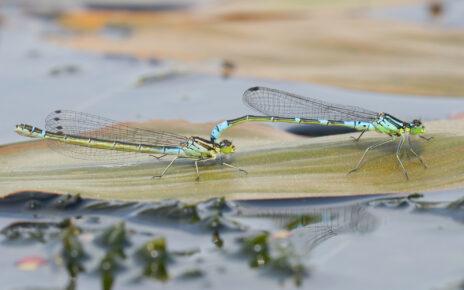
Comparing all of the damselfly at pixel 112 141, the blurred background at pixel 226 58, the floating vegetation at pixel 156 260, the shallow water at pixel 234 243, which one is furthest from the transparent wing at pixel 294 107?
the floating vegetation at pixel 156 260

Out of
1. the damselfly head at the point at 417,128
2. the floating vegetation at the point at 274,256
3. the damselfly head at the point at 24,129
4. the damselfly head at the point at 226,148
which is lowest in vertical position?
the floating vegetation at the point at 274,256

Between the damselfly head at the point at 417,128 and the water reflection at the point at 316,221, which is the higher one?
the damselfly head at the point at 417,128

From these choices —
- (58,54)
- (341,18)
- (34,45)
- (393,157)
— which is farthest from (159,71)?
(393,157)

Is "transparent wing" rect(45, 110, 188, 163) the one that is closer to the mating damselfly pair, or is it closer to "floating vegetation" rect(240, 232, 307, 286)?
the mating damselfly pair

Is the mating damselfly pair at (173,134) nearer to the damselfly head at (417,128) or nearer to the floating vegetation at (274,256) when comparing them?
the damselfly head at (417,128)

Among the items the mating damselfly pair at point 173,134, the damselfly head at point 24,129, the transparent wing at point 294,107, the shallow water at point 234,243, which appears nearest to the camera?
the shallow water at point 234,243

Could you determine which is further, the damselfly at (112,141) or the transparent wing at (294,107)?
the transparent wing at (294,107)
